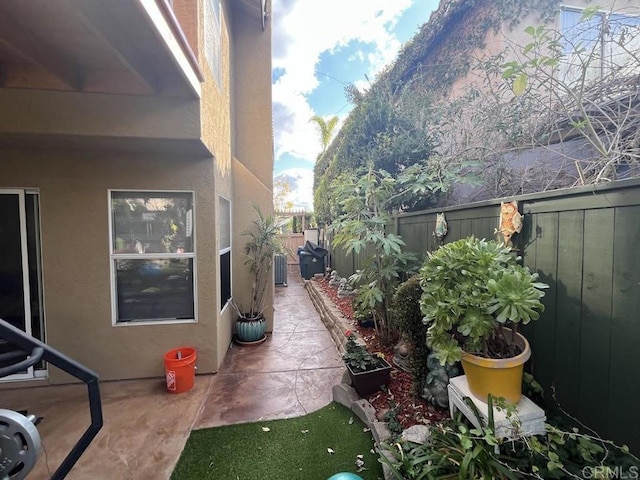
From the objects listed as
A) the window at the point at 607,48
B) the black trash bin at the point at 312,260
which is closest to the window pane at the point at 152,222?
the window at the point at 607,48

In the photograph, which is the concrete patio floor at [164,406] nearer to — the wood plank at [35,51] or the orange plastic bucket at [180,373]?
the orange plastic bucket at [180,373]

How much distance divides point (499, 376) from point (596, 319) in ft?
2.08

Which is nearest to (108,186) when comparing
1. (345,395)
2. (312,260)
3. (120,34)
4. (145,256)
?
(145,256)

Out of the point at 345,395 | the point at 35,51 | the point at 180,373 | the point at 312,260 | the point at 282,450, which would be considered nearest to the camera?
the point at 35,51

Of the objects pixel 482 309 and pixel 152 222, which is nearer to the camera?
pixel 482 309

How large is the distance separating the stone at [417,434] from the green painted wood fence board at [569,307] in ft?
2.98

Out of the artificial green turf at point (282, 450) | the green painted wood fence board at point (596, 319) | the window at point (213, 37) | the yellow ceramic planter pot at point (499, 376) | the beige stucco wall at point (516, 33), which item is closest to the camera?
the green painted wood fence board at point (596, 319)

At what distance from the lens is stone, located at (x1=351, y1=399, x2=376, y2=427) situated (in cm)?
248

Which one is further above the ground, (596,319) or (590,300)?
(590,300)

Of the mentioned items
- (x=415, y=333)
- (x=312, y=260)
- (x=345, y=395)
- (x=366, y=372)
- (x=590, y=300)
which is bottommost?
(x=345, y=395)

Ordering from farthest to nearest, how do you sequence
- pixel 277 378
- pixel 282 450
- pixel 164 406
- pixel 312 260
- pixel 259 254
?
pixel 312 260
pixel 259 254
pixel 277 378
pixel 164 406
pixel 282 450

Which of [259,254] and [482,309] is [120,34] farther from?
[259,254]

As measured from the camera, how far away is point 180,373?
3.23 meters

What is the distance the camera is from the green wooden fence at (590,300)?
1469mm
